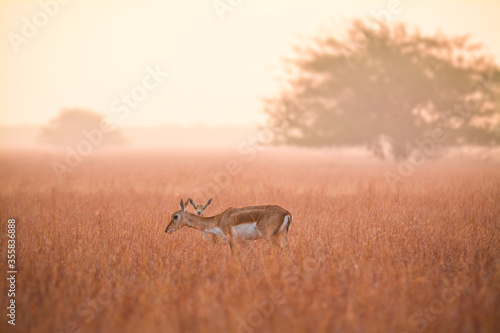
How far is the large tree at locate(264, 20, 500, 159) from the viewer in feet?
73.6

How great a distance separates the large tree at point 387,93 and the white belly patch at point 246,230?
17.3m

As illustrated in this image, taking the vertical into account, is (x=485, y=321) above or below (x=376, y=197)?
below

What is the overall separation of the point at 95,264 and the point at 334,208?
575 cm

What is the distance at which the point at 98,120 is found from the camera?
3071 inches

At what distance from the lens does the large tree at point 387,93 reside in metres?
22.4

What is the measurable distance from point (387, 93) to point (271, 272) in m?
19.8

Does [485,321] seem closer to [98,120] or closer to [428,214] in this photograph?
[428,214]

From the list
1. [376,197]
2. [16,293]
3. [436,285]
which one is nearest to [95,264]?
[16,293]
